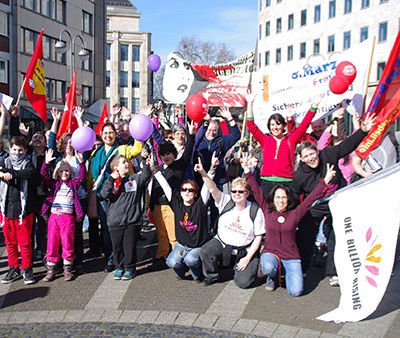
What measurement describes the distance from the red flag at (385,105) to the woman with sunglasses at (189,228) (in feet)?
6.44

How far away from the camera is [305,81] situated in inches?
305

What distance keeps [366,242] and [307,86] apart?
3.61m

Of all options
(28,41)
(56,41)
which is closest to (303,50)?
(56,41)

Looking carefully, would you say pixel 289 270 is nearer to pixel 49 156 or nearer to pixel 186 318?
pixel 186 318

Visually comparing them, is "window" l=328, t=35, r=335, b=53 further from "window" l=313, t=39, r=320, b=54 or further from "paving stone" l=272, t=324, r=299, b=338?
"paving stone" l=272, t=324, r=299, b=338

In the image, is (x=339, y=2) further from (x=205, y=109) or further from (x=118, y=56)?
(x=205, y=109)

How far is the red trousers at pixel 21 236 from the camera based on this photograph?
5.73m

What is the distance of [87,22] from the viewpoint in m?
39.8

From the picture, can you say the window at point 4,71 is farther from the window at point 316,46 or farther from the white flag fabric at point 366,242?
the window at point 316,46

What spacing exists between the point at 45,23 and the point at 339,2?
26110mm

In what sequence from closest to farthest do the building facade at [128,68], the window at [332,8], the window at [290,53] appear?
the window at [332,8], the window at [290,53], the building facade at [128,68]

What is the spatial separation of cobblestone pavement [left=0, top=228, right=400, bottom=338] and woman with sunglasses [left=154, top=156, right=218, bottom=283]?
0.20m

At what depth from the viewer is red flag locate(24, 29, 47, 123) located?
865 cm

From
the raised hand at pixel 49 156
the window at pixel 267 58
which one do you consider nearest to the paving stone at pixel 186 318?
the raised hand at pixel 49 156
